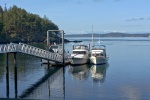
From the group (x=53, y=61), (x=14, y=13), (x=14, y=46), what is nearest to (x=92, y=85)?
(x=14, y=46)

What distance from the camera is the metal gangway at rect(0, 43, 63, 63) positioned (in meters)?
44.9

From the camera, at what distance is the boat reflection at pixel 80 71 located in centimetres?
5103

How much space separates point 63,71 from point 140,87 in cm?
1882

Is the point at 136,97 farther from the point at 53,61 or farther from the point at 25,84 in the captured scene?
the point at 53,61

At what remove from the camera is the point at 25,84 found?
42.6 m

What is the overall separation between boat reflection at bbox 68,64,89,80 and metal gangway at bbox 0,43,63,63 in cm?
332

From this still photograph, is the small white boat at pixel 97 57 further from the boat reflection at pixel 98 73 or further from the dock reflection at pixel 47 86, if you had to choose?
the dock reflection at pixel 47 86

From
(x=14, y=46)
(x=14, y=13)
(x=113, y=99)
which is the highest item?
(x=14, y=13)

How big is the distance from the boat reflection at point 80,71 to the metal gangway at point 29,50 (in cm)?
332

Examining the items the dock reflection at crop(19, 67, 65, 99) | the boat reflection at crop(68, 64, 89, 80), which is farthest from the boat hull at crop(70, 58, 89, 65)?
the dock reflection at crop(19, 67, 65, 99)

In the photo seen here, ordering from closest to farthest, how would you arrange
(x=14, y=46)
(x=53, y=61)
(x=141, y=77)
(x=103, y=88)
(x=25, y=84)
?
(x=103, y=88) < (x=25, y=84) < (x=14, y=46) < (x=141, y=77) < (x=53, y=61)

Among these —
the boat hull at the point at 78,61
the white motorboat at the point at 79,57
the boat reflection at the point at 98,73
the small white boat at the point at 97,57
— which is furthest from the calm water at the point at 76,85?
the small white boat at the point at 97,57

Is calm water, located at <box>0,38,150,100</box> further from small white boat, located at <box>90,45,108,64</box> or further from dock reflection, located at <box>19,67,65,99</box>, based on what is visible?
small white boat, located at <box>90,45,108,64</box>

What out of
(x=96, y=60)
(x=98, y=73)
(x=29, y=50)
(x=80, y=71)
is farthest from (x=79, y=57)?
(x=29, y=50)
